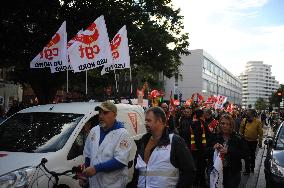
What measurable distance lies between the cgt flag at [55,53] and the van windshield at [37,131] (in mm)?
3864

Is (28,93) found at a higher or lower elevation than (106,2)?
lower

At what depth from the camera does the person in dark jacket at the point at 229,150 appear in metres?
5.92

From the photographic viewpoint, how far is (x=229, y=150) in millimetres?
5926

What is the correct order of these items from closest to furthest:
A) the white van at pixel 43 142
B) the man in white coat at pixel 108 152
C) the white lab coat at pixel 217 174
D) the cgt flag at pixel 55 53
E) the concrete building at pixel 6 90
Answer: the man in white coat at pixel 108 152
the white van at pixel 43 142
the white lab coat at pixel 217 174
the cgt flag at pixel 55 53
the concrete building at pixel 6 90

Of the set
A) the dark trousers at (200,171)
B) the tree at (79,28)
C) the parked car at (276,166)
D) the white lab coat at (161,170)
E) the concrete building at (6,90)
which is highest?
the tree at (79,28)

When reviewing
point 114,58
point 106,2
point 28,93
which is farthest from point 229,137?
point 28,93

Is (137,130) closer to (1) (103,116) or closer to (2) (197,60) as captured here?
(1) (103,116)

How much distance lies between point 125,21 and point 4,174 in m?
18.0

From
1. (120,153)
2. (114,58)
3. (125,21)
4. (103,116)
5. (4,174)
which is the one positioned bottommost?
(4,174)

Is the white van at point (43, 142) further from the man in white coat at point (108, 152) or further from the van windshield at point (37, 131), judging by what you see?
the man in white coat at point (108, 152)

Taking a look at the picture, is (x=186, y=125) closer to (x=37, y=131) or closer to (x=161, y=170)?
(x=37, y=131)

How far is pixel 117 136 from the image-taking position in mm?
4805

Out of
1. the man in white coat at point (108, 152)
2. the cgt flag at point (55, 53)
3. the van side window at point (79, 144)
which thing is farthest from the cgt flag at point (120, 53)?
the man in white coat at point (108, 152)

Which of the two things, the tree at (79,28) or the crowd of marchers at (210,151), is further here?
the tree at (79,28)
